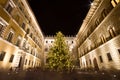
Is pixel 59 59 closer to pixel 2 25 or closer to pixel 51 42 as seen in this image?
pixel 2 25

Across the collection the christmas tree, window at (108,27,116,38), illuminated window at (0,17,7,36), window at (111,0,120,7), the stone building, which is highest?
the stone building

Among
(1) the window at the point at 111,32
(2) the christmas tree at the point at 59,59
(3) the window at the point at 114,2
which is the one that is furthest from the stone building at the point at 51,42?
(3) the window at the point at 114,2

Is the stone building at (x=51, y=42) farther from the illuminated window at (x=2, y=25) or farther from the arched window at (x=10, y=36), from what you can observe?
the illuminated window at (x=2, y=25)

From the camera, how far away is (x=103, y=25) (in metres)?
15.0

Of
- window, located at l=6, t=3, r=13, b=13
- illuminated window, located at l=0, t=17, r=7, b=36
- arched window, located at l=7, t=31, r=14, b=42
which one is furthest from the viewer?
arched window, located at l=7, t=31, r=14, b=42

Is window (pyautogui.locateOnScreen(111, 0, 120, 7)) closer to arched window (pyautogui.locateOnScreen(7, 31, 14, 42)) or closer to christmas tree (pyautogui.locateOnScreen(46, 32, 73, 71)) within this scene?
christmas tree (pyautogui.locateOnScreen(46, 32, 73, 71))

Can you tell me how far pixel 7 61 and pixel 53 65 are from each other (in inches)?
396

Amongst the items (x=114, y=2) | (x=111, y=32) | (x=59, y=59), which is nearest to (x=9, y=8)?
(x=59, y=59)

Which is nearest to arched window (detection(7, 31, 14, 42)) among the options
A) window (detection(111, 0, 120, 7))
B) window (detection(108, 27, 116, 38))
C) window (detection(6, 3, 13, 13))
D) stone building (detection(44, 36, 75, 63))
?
window (detection(6, 3, 13, 13))

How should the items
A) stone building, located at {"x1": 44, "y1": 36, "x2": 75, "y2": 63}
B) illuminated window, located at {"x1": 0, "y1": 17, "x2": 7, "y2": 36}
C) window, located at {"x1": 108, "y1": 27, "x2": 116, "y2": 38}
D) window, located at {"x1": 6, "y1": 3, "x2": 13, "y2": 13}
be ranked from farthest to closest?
stone building, located at {"x1": 44, "y1": 36, "x2": 75, "y2": 63} < window, located at {"x1": 6, "y1": 3, "x2": 13, "y2": 13} < window, located at {"x1": 108, "y1": 27, "x2": 116, "y2": 38} < illuminated window, located at {"x1": 0, "y1": 17, "x2": 7, "y2": 36}

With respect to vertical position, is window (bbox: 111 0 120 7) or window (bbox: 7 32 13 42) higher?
window (bbox: 111 0 120 7)

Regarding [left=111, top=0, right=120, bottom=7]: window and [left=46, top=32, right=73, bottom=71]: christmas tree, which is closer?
[left=111, top=0, right=120, bottom=7]: window

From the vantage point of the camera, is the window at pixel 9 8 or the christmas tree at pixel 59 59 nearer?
the window at pixel 9 8

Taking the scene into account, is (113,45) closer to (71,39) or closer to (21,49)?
(21,49)
